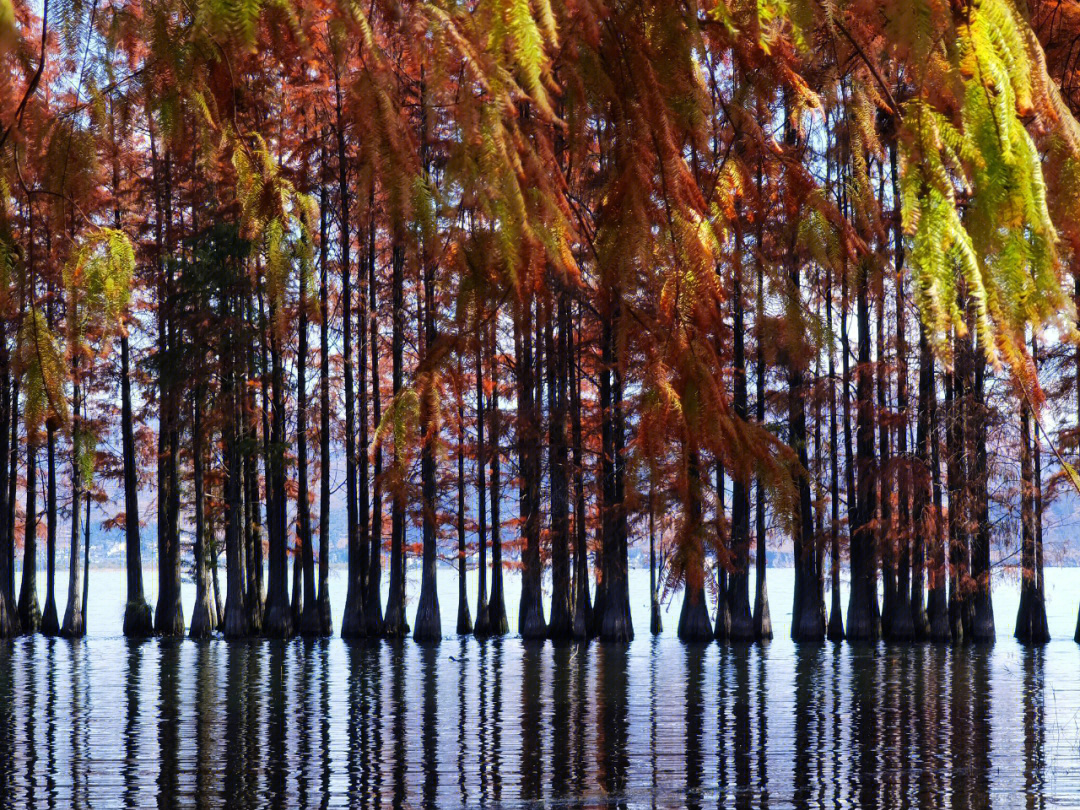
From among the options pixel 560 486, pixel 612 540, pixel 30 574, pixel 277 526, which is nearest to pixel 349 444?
pixel 277 526

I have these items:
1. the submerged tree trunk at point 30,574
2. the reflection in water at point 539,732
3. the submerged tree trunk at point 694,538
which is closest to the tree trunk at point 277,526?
the submerged tree trunk at point 30,574

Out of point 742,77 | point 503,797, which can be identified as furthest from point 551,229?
point 503,797

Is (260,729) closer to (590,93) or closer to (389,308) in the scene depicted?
(590,93)

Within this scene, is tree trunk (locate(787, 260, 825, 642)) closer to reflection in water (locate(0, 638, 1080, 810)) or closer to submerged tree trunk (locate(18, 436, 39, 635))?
reflection in water (locate(0, 638, 1080, 810))

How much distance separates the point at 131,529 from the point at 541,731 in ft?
69.7

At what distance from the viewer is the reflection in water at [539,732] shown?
31.8ft

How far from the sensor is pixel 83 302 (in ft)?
13.0

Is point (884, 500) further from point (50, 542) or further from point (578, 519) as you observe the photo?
point (50, 542)

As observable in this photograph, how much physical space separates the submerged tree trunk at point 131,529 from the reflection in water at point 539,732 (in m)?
7.88

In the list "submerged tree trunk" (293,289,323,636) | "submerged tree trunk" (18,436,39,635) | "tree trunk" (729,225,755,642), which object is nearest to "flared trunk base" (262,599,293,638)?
"submerged tree trunk" (293,289,323,636)

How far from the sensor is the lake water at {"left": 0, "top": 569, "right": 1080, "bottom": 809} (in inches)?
382

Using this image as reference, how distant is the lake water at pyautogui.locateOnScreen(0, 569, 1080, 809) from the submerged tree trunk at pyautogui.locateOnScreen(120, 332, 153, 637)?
292 inches

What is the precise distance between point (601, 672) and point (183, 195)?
17274 mm

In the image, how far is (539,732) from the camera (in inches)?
527
